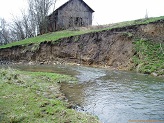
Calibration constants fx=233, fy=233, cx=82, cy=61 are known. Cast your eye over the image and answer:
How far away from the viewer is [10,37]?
7269 centimetres

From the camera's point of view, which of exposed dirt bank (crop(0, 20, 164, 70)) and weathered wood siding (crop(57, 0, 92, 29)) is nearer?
exposed dirt bank (crop(0, 20, 164, 70))

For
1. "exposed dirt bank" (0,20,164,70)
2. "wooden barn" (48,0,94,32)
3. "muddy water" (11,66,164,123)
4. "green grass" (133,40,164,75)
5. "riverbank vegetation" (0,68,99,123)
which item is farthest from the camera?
"wooden barn" (48,0,94,32)

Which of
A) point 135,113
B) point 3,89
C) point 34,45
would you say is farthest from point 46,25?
point 135,113

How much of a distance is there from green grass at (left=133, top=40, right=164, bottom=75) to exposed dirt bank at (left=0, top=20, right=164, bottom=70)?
0.65m

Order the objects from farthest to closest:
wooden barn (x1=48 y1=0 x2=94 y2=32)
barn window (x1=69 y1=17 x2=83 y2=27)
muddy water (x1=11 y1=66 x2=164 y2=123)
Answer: barn window (x1=69 y1=17 x2=83 y2=27) → wooden barn (x1=48 y1=0 x2=94 y2=32) → muddy water (x1=11 y1=66 x2=164 y2=123)

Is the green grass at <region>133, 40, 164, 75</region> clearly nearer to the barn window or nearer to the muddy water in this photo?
the muddy water

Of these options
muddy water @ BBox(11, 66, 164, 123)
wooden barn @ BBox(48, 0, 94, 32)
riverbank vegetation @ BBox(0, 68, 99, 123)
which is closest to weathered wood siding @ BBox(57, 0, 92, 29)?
wooden barn @ BBox(48, 0, 94, 32)

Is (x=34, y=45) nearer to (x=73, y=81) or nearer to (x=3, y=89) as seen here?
(x=73, y=81)

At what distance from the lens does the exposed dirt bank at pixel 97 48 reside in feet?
76.8

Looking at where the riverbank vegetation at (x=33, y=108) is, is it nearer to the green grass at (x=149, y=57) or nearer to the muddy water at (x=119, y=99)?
the muddy water at (x=119, y=99)

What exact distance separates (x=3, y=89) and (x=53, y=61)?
1917cm

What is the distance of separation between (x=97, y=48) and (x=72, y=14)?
59.6ft

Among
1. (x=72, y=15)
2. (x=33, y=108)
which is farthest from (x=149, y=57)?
(x=72, y=15)

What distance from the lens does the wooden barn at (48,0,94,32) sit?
42.5 meters
